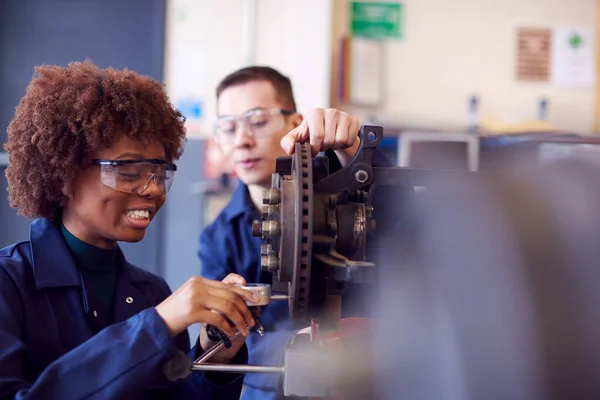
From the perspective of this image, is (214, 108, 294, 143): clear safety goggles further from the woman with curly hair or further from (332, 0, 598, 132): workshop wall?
(332, 0, 598, 132): workshop wall

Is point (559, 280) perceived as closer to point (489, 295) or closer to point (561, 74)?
point (489, 295)

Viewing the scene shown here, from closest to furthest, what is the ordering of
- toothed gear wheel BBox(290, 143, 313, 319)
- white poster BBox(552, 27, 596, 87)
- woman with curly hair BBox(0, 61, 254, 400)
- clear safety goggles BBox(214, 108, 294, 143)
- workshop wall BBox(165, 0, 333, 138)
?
toothed gear wheel BBox(290, 143, 313, 319)
woman with curly hair BBox(0, 61, 254, 400)
clear safety goggles BBox(214, 108, 294, 143)
workshop wall BBox(165, 0, 333, 138)
white poster BBox(552, 27, 596, 87)

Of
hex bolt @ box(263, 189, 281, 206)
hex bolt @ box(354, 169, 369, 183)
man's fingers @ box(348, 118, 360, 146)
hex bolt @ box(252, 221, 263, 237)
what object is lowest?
hex bolt @ box(252, 221, 263, 237)

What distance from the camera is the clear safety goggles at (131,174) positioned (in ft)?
3.51

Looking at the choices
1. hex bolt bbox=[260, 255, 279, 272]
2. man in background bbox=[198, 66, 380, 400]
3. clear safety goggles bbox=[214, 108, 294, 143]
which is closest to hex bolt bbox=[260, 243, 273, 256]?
hex bolt bbox=[260, 255, 279, 272]

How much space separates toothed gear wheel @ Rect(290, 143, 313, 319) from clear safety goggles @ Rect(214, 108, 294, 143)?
88 centimetres

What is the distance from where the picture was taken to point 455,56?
10.2ft

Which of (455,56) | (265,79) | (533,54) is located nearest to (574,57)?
(533,54)

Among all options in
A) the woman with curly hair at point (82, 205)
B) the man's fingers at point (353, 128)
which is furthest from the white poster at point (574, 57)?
the woman with curly hair at point (82, 205)

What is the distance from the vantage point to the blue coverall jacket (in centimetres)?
81

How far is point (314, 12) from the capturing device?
2.93m

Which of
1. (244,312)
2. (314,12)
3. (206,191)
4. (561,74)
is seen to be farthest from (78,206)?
(561,74)

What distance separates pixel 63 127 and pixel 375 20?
2299 millimetres

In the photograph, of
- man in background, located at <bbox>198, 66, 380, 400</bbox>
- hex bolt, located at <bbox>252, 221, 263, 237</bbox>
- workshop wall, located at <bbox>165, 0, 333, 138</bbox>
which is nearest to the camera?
hex bolt, located at <bbox>252, 221, 263, 237</bbox>
